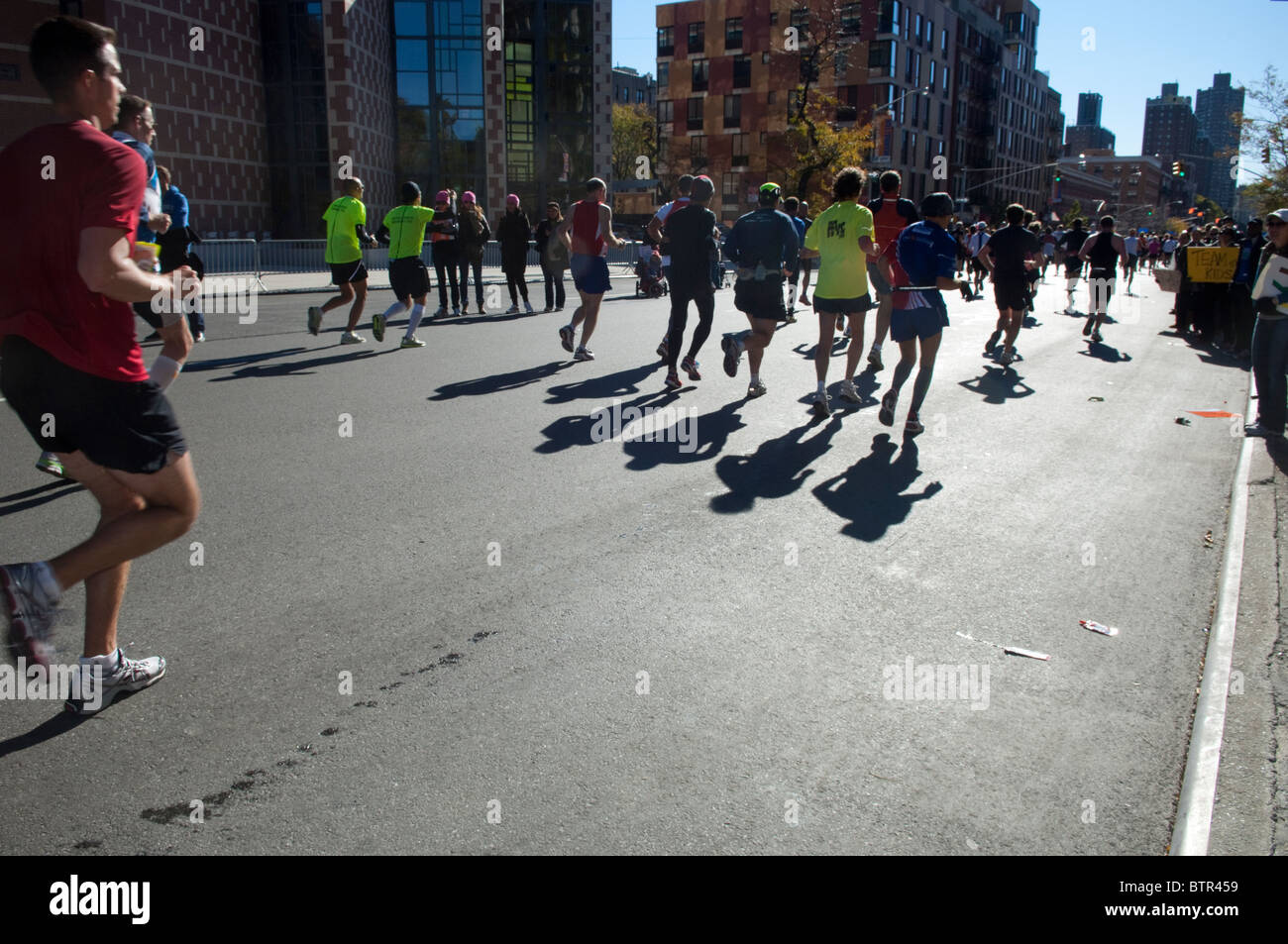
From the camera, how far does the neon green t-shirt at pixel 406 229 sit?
12109 mm

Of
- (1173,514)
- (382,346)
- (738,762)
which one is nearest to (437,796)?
(738,762)

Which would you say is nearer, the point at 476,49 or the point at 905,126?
the point at 476,49

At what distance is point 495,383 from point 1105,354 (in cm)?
893

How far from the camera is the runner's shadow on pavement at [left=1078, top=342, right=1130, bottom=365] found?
41.8 feet

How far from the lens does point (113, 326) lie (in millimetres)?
2982

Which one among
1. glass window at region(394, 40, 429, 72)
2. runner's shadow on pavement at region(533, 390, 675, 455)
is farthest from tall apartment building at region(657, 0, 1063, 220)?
runner's shadow on pavement at region(533, 390, 675, 455)

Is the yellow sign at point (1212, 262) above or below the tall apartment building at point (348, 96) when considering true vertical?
below

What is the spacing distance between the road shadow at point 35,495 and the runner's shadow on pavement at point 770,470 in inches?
148

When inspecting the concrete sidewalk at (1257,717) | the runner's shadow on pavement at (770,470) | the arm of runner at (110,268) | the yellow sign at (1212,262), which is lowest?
the concrete sidewalk at (1257,717)

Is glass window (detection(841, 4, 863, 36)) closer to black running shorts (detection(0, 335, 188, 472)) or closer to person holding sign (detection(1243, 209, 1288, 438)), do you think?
person holding sign (detection(1243, 209, 1288, 438))

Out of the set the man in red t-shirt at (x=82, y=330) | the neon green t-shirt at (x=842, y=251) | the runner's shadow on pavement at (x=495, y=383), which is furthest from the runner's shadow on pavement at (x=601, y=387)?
the man in red t-shirt at (x=82, y=330)

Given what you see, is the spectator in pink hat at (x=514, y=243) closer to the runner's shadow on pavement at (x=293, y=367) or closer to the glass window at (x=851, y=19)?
the runner's shadow on pavement at (x=293, y=367)
